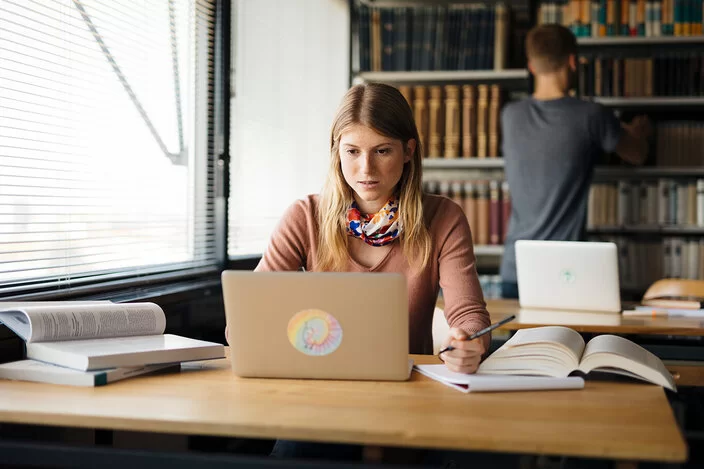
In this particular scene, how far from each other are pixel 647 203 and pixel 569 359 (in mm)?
2569

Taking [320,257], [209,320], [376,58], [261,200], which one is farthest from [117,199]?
[376,58]

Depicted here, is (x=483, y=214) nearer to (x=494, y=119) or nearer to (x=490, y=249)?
(x=490, y=249)

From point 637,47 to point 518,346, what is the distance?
2.90 meters

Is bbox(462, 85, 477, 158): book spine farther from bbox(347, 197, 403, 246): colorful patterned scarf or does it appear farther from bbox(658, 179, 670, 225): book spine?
bbox(347, 197, 403, 246): colorful patterned scarf

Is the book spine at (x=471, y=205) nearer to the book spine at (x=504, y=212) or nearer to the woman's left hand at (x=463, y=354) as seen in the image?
the book spine at (x=504, y=212)

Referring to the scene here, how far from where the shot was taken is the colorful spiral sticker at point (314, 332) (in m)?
1.38

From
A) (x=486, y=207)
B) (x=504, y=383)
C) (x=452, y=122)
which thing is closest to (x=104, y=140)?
(x=504, y=383)

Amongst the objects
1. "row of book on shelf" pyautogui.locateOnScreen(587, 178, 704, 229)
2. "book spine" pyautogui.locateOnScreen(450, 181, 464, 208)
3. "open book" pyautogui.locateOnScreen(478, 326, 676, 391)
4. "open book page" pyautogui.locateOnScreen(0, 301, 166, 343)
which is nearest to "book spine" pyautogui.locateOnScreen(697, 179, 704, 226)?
"row of book on shelf" pyautogui.locateOnScreen(587, 178, 704, 229)

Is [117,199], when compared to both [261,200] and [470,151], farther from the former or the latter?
[470,151]

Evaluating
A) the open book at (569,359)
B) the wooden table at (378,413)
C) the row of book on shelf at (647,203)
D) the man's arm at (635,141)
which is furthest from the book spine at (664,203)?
the wooden table at (378,413)

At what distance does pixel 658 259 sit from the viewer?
150 inches

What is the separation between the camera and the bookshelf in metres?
3.72

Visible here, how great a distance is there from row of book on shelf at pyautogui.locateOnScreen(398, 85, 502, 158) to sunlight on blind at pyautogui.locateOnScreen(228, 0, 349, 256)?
441mm

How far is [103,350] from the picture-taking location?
1.45 metres
